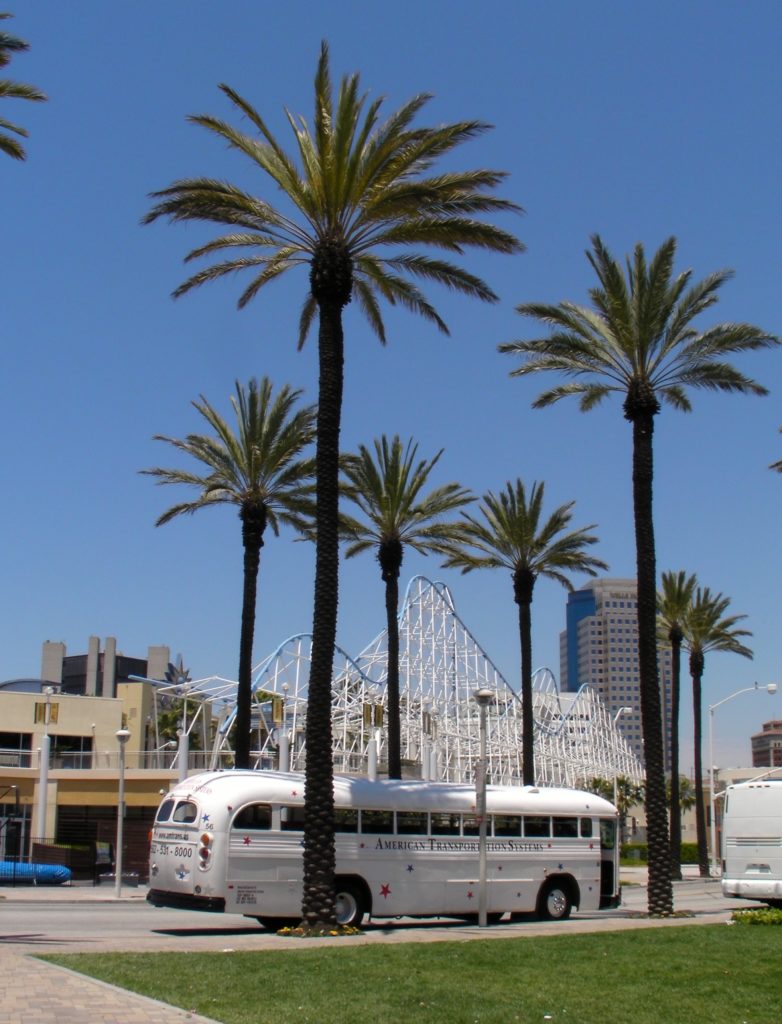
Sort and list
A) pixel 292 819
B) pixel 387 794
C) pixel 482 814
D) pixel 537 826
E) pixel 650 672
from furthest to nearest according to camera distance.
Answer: pixel 650 672 → pixel 537 826 → pixel 387 794 → pixel 482 814 → pixel 292 819

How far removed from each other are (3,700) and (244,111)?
39775 millimetres

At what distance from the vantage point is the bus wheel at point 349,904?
70.3 feet

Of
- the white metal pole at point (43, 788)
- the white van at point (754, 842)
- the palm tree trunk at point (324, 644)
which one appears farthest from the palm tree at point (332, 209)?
the white metal pole at point (43, 788)

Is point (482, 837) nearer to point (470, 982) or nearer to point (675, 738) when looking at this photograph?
point (470, 982)

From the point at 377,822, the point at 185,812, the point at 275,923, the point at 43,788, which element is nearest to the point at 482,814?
the point at 377,822

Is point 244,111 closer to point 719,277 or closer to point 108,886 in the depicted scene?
point 719,277

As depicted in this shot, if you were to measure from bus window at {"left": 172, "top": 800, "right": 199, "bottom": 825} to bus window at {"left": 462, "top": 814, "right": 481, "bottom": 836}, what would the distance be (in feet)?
18.5

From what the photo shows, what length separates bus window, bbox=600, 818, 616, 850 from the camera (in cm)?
2622

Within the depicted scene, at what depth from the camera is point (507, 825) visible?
2414 centimetres

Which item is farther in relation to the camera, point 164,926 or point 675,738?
point 675,738

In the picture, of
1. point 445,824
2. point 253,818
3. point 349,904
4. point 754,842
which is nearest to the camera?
point 253,818

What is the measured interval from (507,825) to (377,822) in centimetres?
331

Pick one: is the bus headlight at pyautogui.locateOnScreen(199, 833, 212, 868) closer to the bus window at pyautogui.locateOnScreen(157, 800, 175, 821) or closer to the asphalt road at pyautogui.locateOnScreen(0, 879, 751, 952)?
the asphalt road at pyautogui.locateOnScreen(0, 879, 751, 952)

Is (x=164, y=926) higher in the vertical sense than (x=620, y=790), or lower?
lower
